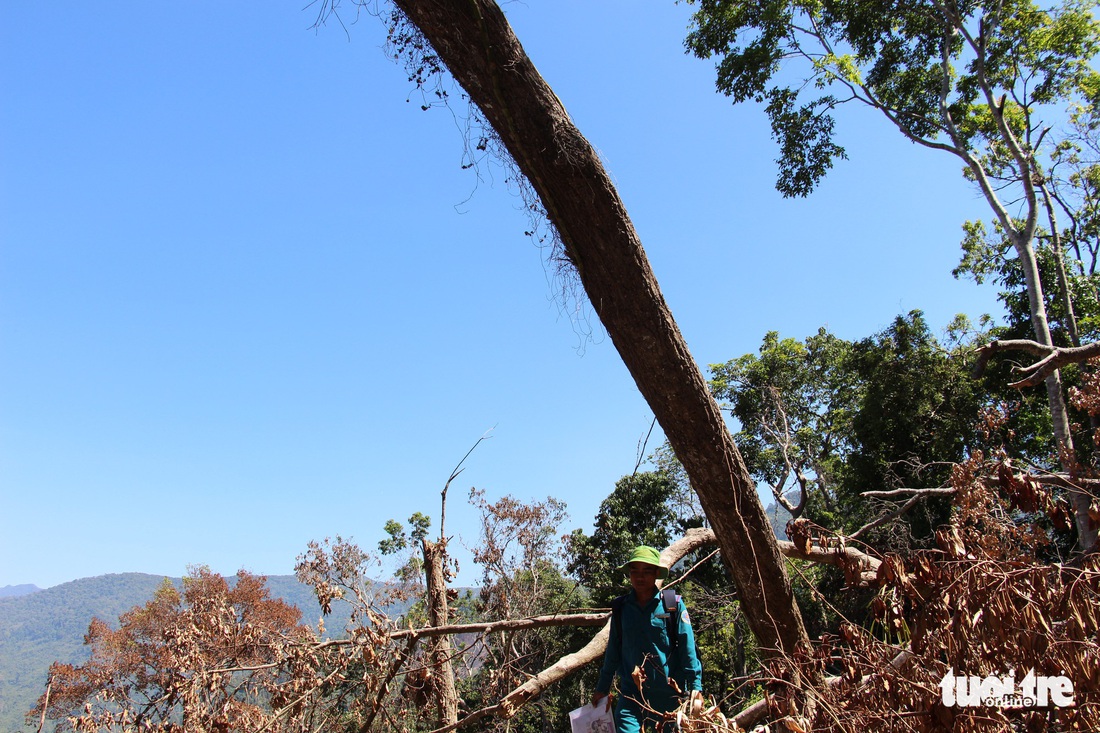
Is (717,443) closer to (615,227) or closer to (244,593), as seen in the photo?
(615,227)

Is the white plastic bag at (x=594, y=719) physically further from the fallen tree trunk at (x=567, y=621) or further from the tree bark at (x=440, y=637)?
the tree bark at (x=440, y=637)

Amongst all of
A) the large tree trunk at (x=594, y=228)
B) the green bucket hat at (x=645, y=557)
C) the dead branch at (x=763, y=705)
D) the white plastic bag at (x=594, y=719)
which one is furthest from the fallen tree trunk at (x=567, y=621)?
the large tree trunk at (x=594, y=228)

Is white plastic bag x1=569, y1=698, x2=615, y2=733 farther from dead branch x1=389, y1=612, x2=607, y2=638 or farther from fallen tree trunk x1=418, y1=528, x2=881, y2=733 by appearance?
dead branch x1=389, y1=612, x2=607, y2=638

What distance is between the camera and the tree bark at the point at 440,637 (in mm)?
5887

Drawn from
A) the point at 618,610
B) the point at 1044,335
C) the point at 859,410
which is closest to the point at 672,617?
the point at 618,610

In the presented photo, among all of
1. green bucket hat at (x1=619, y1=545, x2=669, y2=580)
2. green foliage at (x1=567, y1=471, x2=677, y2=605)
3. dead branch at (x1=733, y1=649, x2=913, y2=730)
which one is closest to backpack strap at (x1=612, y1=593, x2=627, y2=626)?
green bucket hat at (x1=619, y1=545, x2=669, y2=580)

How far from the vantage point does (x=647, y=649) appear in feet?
11.0

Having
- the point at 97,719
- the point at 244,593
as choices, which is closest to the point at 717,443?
the point at 97,719

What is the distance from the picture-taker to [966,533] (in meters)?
3.23

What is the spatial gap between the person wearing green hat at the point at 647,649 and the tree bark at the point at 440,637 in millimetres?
2324

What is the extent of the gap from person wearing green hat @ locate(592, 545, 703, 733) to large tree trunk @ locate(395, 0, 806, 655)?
0.74 metres

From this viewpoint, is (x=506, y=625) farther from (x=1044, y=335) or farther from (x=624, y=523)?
(x=624, y=523)

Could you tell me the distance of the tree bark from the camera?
5.89 metres

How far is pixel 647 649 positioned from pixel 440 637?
3.15 metres
